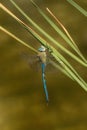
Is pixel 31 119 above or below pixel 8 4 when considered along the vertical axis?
below

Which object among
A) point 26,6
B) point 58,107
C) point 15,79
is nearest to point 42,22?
point 26,6

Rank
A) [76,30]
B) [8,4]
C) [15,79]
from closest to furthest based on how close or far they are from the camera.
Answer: [15,79] < [76,30] < [8,4]

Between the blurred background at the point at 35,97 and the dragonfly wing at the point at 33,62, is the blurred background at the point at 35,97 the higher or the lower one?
the higher one

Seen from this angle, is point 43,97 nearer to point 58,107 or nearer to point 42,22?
point 58,107

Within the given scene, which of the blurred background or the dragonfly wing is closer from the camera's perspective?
the dragonfly wing

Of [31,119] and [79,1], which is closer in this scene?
[31,119]

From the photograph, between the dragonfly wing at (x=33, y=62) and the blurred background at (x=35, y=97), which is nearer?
the dragonfly wing at (x=33, y=62)

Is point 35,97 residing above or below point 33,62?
above

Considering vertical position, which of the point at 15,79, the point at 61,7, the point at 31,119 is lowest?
the point at 31,119

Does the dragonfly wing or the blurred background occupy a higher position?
the blurred background

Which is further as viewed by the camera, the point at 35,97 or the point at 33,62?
the point at 35,97

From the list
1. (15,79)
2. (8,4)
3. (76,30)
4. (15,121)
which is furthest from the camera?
(8,4)
